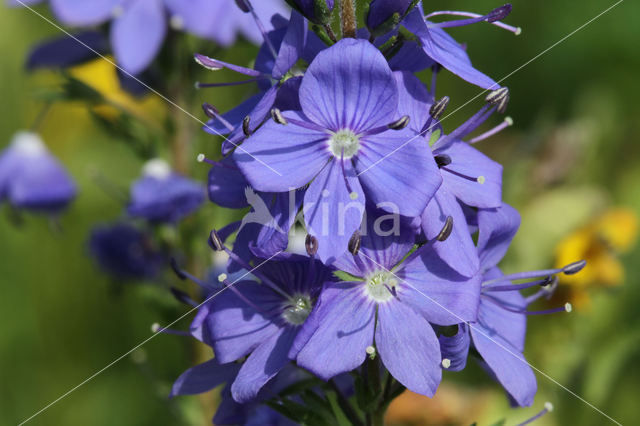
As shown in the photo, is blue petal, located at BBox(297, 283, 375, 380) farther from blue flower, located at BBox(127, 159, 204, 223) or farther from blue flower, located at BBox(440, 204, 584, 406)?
blue flower, located at BBox(127, 159, 204, 223)

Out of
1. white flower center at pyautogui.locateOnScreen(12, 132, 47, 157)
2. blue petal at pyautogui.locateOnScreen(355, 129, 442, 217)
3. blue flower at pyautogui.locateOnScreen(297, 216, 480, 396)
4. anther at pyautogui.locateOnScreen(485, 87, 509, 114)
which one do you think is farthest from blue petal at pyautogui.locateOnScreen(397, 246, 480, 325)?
white flower center at pyautogui.locateOnScreen(12, 132, 47, 157)

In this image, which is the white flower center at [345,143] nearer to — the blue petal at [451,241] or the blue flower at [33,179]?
the blue petal at [451,241]

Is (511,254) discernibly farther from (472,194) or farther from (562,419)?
(472,194)

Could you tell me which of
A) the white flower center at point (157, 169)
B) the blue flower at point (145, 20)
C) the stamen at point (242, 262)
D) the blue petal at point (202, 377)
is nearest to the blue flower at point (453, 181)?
the stamen at point (242, 262)

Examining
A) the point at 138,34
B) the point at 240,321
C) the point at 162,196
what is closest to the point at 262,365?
the point at 240,321

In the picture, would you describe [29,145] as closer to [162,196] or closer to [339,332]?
[162,196]

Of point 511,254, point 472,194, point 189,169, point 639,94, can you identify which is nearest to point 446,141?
point 472,194

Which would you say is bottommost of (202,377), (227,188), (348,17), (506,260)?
(506,260)
